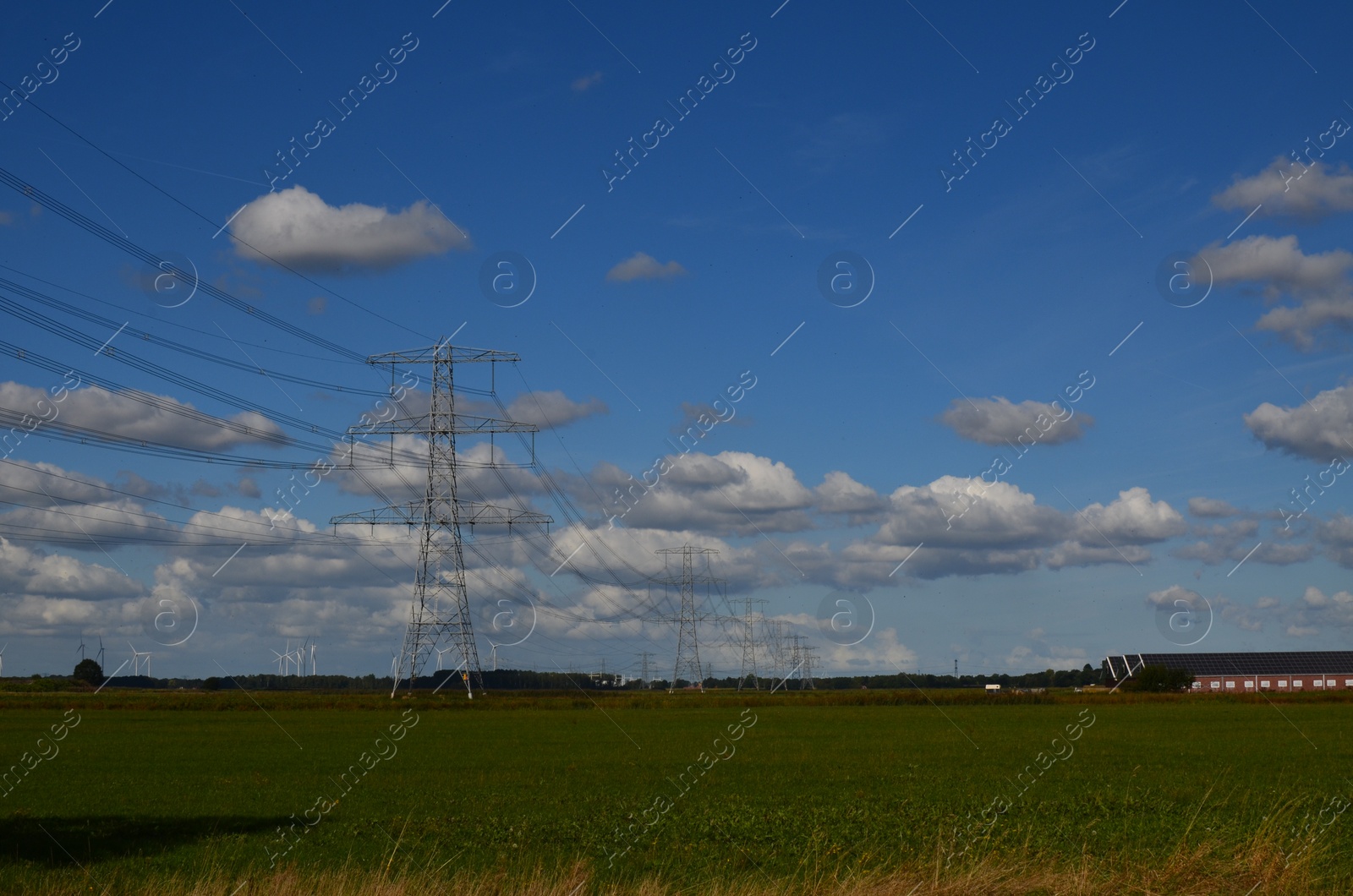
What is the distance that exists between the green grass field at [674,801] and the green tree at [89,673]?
110746 mm

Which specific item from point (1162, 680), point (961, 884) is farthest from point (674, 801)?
point (1162, 680)

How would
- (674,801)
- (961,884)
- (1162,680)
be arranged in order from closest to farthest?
1. (961,884)
2. (674,801)
3. (1162,680)

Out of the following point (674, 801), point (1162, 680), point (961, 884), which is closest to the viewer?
point (961, 884)

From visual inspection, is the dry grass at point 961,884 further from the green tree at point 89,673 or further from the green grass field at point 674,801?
the green tree at point 89,673

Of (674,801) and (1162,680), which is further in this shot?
(1162,680)

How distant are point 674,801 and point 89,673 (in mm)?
183104

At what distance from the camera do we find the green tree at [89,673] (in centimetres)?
18475

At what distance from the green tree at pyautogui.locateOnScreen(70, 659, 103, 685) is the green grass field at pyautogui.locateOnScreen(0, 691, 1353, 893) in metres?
111

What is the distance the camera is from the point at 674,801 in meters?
35.0

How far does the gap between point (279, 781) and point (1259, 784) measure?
34296mm

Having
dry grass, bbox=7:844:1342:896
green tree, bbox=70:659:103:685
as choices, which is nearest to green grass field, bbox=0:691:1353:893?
dry grass, bbox=7:844:1342:896

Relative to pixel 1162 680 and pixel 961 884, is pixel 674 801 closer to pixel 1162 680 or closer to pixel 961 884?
pixel 961 884

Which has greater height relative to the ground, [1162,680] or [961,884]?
[1162,680]

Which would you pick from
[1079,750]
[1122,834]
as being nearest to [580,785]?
[1122,834]
